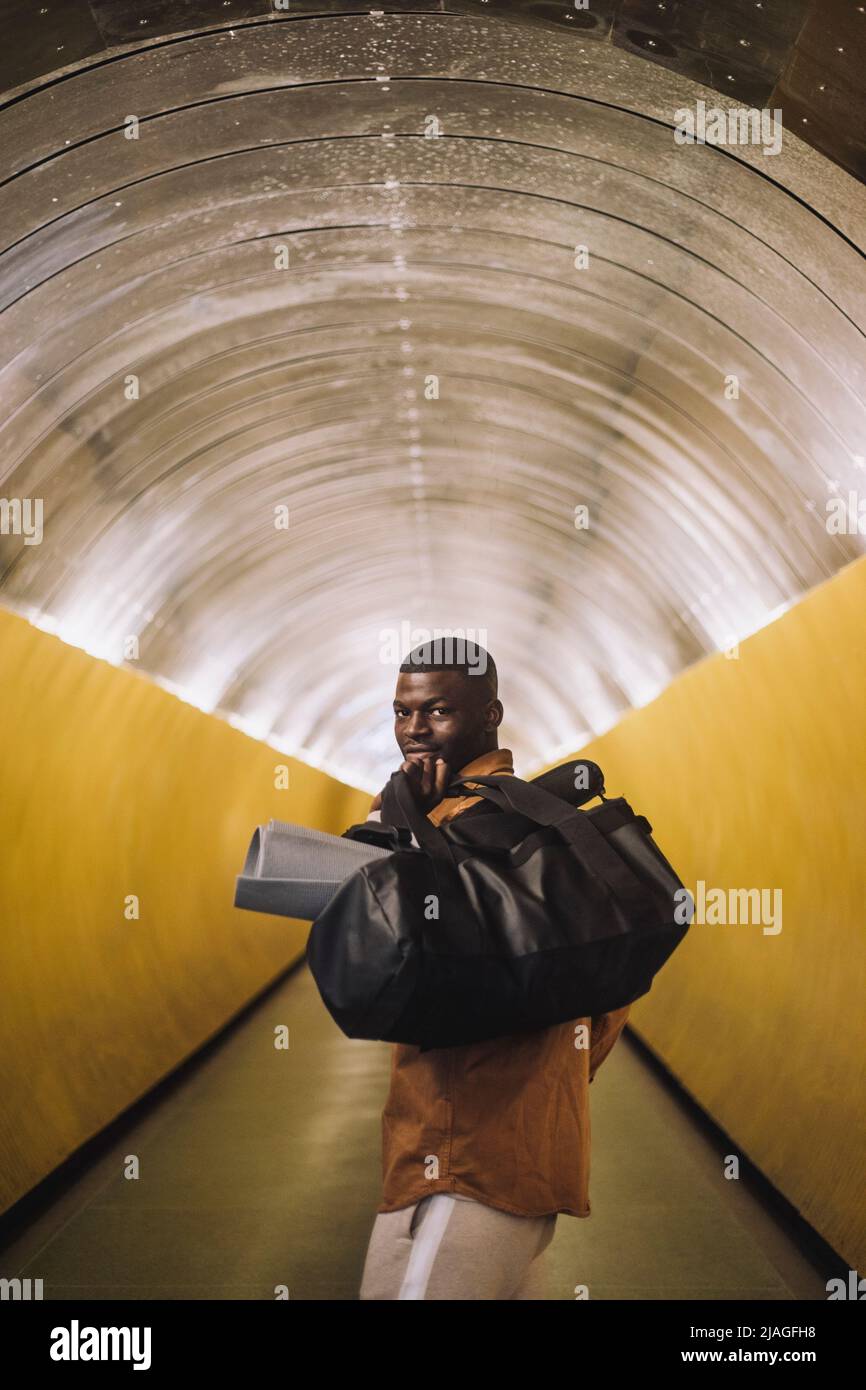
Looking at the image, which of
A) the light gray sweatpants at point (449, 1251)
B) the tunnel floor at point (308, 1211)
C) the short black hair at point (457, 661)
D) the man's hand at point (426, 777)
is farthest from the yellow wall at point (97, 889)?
the light gray sweatpants at point (449, 1251)

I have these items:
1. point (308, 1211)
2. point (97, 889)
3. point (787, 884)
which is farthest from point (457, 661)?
point (97, 889)

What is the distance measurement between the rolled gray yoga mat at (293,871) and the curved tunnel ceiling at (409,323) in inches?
119

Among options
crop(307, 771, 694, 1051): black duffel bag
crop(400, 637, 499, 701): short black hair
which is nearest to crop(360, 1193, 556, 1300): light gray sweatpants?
crop(307, 771, 694, 1051): black duffel bag

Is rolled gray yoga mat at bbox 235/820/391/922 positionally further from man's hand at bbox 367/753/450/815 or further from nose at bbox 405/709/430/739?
nose at bbox 405/709/430/739

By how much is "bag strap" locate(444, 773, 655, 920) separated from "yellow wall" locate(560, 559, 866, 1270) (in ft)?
8.90

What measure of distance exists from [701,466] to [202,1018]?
20.8 feet

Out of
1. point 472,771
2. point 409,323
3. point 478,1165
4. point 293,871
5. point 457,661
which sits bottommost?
point 478,1165

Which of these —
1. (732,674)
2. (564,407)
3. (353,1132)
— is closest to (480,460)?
(564,407)

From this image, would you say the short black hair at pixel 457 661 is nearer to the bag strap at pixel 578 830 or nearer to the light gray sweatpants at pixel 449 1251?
the bag strap at pixel 578 830

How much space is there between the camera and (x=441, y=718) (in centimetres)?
349

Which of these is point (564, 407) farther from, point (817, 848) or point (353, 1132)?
point (353, 1132)

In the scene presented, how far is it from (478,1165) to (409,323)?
5737 millimetres

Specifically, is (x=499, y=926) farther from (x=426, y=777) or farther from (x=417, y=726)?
(x=417, y=726)

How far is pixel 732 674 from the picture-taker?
7242mm
